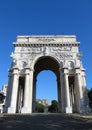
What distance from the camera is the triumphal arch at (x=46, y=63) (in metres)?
32.9

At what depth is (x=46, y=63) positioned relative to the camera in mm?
41719

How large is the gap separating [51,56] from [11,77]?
986cm

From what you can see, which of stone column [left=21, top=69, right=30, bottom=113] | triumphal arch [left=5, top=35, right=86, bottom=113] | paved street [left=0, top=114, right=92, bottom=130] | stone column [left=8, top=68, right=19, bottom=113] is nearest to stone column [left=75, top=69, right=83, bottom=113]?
triumphal arch [left=5, top=35, right=86, bottom=113]

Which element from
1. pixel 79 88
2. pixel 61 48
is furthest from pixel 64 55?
pixel 79 88

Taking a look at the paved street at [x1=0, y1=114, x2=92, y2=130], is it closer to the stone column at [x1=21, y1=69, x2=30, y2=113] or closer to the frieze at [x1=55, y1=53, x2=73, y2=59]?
the stone column at [x1=21, y1=69, x2=30, y2=113]

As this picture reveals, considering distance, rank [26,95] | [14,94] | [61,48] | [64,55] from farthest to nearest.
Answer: [61,48]
[64,55]
[14,94]
[26,95]

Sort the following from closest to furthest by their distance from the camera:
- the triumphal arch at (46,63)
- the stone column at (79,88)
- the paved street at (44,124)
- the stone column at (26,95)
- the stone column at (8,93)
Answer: the paved street at (44,124) < the stone column at (26,95) < the stone column at (79,88) < the triumphal arch at (46,63) < the stone column at (8,93)

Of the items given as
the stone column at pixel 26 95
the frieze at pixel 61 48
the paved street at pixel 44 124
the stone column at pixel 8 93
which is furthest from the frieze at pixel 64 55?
the paved street at pixel 44 124

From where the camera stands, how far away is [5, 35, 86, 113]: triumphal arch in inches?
1294

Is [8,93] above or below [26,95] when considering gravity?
above

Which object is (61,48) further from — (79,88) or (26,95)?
(26,95)

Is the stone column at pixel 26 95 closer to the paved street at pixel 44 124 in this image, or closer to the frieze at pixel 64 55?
the frieze at pixel 64 55

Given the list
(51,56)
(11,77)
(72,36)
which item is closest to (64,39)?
(72,36)

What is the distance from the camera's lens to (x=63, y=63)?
35.9 m
